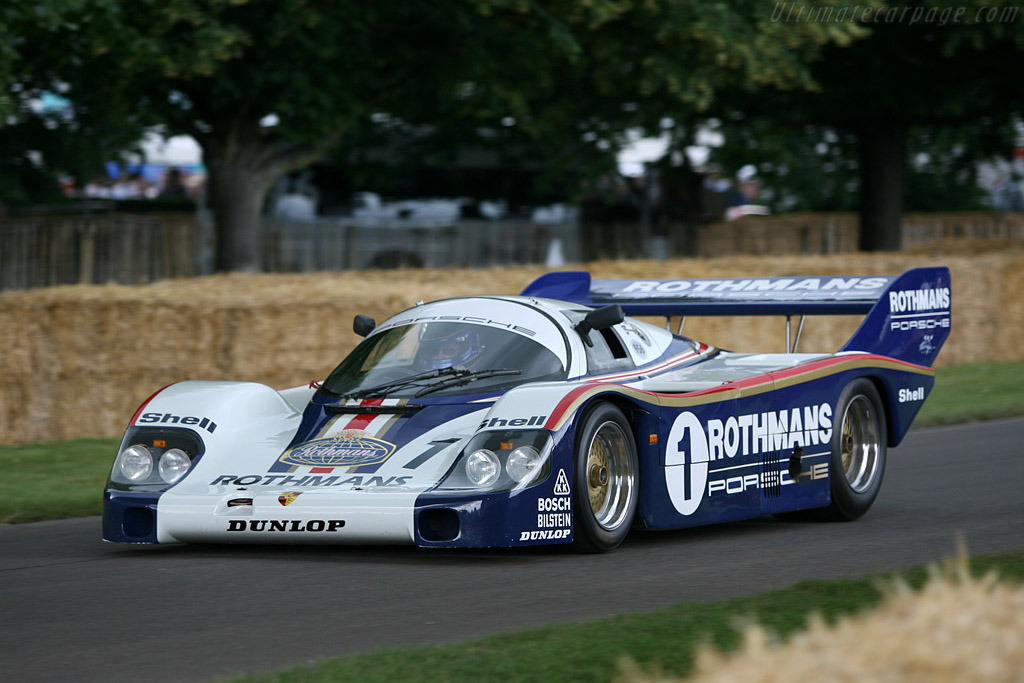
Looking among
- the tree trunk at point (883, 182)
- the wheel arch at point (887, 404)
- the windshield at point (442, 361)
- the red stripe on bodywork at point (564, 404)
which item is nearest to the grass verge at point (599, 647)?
the red stripe on bodywork at point (564, 404)

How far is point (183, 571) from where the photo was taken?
649 cm

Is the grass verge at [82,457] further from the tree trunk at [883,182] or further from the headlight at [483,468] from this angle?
the tree trunk at [883,182]

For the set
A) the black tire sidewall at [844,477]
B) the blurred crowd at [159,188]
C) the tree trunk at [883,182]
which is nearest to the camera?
the black tire sidewall at [844,477]

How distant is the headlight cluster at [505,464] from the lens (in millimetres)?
6445

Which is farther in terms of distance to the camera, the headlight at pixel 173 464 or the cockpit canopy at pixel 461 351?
the cockpit canopy at pixel 461 351

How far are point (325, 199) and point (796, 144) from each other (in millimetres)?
10662

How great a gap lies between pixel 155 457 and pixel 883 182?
1958cm

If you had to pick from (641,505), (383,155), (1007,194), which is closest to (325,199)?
(383,155)

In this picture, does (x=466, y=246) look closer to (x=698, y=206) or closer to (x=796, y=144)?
(x=698, y=206)

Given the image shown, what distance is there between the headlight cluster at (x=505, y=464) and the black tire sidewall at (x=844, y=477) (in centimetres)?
234

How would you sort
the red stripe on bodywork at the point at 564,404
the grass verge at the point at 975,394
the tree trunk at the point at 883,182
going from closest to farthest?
the red stripe on bodywork at the point at 564,404 < the grass verge at the point at 975,394 < the tree trunk at the point at 883,182

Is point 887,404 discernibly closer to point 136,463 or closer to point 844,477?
point 844,477

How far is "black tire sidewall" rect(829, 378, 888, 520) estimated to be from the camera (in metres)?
8.16

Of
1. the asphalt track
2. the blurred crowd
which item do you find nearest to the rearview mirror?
the asphalt track
